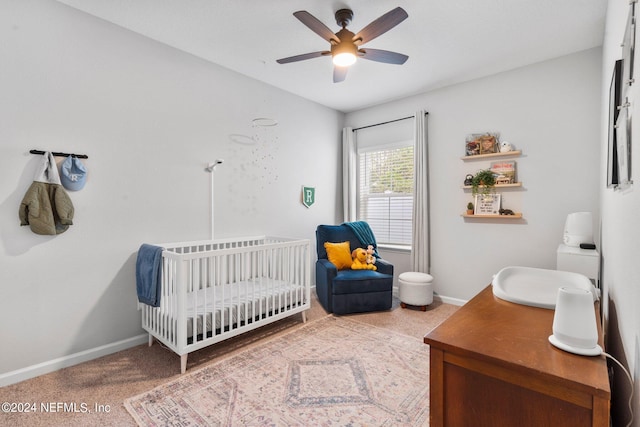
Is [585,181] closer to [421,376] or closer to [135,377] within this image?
[421,376]

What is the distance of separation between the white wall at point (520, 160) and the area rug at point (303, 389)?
1413mm

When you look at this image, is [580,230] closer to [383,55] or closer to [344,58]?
[383,55]

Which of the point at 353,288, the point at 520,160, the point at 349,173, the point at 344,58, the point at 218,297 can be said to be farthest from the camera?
the point at 349,173

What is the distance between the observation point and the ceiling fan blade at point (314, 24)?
6.08ft

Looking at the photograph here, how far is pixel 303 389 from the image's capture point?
1.94 metres

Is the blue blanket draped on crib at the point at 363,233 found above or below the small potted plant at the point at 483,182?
below

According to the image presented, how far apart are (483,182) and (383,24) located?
203 cm

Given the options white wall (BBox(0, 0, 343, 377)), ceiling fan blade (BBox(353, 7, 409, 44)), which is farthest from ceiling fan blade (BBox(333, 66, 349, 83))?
white wall (BBox(0, 0, 343, 377))

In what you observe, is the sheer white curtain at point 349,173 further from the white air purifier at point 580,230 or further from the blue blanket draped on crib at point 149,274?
the blue blanket draped on crib at point 149,274

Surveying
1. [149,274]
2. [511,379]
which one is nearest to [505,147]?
[511,379]

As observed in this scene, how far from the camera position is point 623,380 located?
3.30ft

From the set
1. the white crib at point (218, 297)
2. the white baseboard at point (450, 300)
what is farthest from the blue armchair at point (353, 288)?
the white baseboard at point (450, 300)

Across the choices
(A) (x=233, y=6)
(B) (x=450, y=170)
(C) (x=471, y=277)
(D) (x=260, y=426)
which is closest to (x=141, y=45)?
(A) (x=233, y=6)

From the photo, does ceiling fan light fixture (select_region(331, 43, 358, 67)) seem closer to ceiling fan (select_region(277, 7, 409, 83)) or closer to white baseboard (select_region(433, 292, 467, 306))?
ceiling fan (select_region(277, 7, 409, 83))
